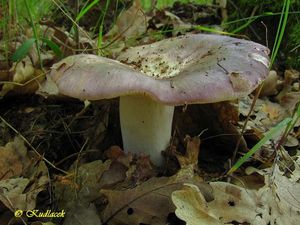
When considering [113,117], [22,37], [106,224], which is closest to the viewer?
[106,224]

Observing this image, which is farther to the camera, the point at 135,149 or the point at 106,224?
the point at 135,149

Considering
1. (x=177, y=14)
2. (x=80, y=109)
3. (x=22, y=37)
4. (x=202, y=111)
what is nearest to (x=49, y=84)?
(x=80, y=109)

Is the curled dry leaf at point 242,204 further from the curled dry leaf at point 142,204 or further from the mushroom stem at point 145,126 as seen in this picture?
the mushroom stem at point 145,126

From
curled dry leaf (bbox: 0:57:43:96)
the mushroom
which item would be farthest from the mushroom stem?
curled dry leaf (bbox: 0:57:43:96)

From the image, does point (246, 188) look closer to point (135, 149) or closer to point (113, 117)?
point (135, 149)

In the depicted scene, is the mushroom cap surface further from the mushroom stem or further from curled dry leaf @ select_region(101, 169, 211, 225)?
curled dry leaf @ select_region(101, 169, 211, 225)

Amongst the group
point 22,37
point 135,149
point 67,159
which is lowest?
point 67,159

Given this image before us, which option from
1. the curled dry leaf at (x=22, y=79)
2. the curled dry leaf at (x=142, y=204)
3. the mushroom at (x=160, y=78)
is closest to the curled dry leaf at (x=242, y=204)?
the curled dry leaf at (x=142, y=204)

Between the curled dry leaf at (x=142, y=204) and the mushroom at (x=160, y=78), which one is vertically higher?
the mushroom at (x=160, y=78)
